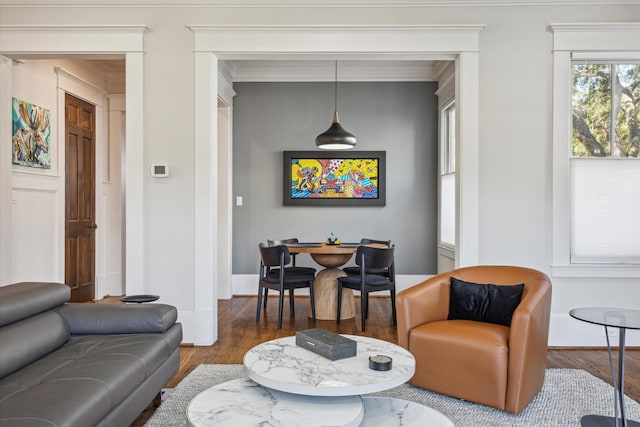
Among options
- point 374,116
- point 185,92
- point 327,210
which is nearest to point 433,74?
point 374,116

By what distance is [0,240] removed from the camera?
372cm

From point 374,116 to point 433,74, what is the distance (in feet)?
3.01

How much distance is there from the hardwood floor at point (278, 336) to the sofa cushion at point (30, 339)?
0.62 metres

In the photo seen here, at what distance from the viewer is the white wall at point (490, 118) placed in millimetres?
3723

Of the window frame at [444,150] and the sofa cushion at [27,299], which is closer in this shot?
the sofa cushion at [27,299]

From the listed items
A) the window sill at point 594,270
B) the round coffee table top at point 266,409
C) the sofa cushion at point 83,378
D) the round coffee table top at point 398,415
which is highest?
the window sill at point 594,270

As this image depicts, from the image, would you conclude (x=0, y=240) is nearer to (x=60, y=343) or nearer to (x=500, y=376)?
(x=60, y=343)

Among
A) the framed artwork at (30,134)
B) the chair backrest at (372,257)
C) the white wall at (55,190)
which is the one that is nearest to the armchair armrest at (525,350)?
the chair backrest at (372,257)

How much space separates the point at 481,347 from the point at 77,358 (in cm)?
208

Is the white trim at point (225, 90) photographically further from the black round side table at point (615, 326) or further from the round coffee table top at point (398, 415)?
the black round side table at point (615, 326)

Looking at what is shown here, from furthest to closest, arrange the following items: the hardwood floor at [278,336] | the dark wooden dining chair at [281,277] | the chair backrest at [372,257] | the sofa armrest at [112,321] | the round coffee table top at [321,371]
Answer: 1. the dark wooden dining chair at [281,277]
2. the chair backrest at [372,257]
3. the hardwood floor at [278,336]
4. the sofa armrest at [112,321]
5. the round coffee table top at [321,371]

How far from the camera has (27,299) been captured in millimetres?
2199

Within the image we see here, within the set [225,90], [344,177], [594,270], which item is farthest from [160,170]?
[594,270]

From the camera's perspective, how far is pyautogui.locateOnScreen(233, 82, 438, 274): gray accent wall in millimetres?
5785
